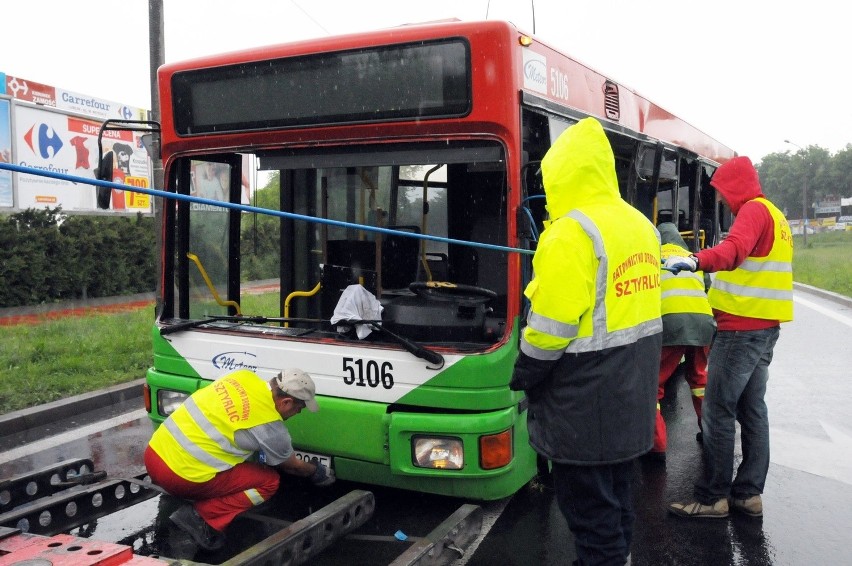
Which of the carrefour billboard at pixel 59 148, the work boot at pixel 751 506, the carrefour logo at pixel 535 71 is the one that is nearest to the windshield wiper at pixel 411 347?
the carrefour logo at pixel 535 71

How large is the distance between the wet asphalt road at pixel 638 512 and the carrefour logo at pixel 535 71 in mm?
2410

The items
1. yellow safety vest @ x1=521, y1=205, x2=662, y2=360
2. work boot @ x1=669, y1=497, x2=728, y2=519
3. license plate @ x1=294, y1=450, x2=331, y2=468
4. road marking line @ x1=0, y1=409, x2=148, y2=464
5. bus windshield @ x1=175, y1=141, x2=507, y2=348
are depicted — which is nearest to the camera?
yellow safety vest @ x1=521, y1=205, x2=662, y2=360

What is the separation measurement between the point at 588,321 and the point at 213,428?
191 centimetres

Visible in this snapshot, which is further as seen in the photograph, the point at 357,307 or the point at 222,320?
the point at 222,320

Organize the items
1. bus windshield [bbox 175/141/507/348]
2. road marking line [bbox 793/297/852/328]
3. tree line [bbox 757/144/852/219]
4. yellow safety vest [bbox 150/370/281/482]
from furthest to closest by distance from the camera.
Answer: tree line [bbox 757/144/852/219]
road marking line [bbox 793/297/852/328]
bus windshield [bbox 175/141/507/348]
yellow safety vest [bbox 150/370/281/482]

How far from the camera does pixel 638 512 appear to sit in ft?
14.8

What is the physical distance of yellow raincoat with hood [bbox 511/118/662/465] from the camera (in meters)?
2.78

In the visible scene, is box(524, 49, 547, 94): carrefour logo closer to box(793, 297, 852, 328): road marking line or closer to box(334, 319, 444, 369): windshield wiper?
box(334, 319, 444, 369): windshield wiper

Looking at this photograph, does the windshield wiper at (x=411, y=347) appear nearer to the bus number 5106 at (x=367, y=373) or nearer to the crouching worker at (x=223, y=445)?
the bus number 5106 at (x=367, y=373)

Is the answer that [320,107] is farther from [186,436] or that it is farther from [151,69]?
[151,69]

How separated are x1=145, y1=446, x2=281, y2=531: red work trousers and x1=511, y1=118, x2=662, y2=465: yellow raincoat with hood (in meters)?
1.57

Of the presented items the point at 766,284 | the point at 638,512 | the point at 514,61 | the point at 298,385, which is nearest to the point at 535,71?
the point at 514,61

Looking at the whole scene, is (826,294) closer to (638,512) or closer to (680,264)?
(638,512)

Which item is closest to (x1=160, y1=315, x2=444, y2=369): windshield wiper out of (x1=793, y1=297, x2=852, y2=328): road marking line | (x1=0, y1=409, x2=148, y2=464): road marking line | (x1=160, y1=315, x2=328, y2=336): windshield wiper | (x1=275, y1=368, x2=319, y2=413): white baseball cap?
(x1=160, y1=315, x2=328, y2=336): windshield wiper
